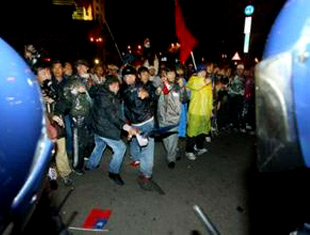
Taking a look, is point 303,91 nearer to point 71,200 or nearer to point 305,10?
point 305,10

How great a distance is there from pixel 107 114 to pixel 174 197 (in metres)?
1.71

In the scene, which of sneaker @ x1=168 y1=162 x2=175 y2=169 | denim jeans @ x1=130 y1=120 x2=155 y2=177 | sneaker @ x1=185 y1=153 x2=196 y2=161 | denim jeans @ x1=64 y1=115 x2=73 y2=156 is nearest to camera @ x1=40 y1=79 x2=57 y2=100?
denim jeans @ x1=64 y1=115 x2=73 y2=156

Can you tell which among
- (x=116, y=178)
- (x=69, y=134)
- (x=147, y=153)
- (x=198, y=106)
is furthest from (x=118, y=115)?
(x=198, y=106)

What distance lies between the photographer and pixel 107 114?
500 cm

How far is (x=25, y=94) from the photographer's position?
1335mm

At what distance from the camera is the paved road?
4039 mm

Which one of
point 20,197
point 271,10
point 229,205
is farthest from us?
point 271,10

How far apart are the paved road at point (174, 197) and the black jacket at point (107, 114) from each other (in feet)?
3.03

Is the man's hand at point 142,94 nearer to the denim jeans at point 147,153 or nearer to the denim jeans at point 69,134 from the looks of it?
the denim jeans at point 147,153

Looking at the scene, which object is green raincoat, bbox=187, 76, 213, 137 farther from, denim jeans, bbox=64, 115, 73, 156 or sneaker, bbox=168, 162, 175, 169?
denim jeans, bbox=64, 115, 73, 156

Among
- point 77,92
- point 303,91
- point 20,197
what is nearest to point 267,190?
point 77,92

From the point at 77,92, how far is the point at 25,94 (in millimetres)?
3838

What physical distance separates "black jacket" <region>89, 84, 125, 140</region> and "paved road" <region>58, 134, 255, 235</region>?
3.03 ft

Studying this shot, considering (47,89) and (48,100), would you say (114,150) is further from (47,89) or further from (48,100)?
(47,89)
